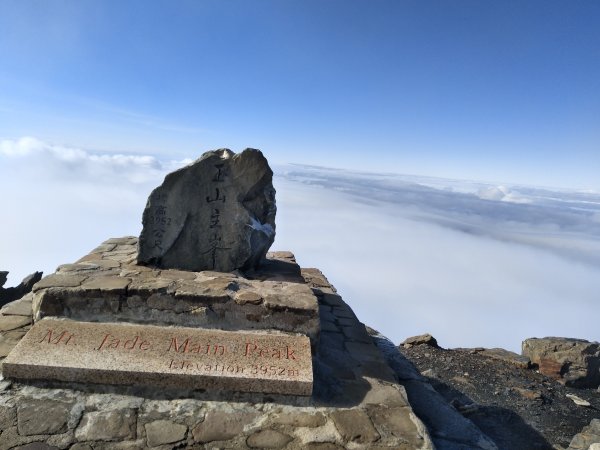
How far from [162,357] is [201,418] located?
646mm

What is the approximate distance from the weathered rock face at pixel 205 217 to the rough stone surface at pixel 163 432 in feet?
7.50

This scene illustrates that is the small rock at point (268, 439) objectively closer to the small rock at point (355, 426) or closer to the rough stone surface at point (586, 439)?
the small rock at point (355, 426)

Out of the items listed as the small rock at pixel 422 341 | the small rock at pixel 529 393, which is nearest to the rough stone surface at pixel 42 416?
the small rock at pixel 529 393

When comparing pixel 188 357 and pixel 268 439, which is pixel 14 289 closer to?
pixel 188 357

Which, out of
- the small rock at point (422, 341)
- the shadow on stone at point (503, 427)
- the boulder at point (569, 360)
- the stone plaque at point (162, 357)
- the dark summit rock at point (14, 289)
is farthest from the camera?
the small rock at point (422, 341)

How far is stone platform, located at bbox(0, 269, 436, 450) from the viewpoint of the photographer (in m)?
2.77

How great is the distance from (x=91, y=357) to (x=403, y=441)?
255 cm

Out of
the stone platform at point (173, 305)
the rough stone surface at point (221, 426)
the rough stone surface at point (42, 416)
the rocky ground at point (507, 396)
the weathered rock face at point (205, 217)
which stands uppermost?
the weathered rock face at point (205, 217)

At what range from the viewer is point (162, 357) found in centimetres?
336

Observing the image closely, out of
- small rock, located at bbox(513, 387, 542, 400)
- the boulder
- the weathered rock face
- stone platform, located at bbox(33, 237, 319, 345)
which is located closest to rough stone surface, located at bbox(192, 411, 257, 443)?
stone platform, located at bbox(33, 237, 319, 345)

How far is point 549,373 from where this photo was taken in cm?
831

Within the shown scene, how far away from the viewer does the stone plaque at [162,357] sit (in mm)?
3164

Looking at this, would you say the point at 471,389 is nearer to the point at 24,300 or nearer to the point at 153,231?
the point at 153,231

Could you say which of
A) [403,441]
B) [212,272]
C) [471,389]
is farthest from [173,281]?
[471,389]
